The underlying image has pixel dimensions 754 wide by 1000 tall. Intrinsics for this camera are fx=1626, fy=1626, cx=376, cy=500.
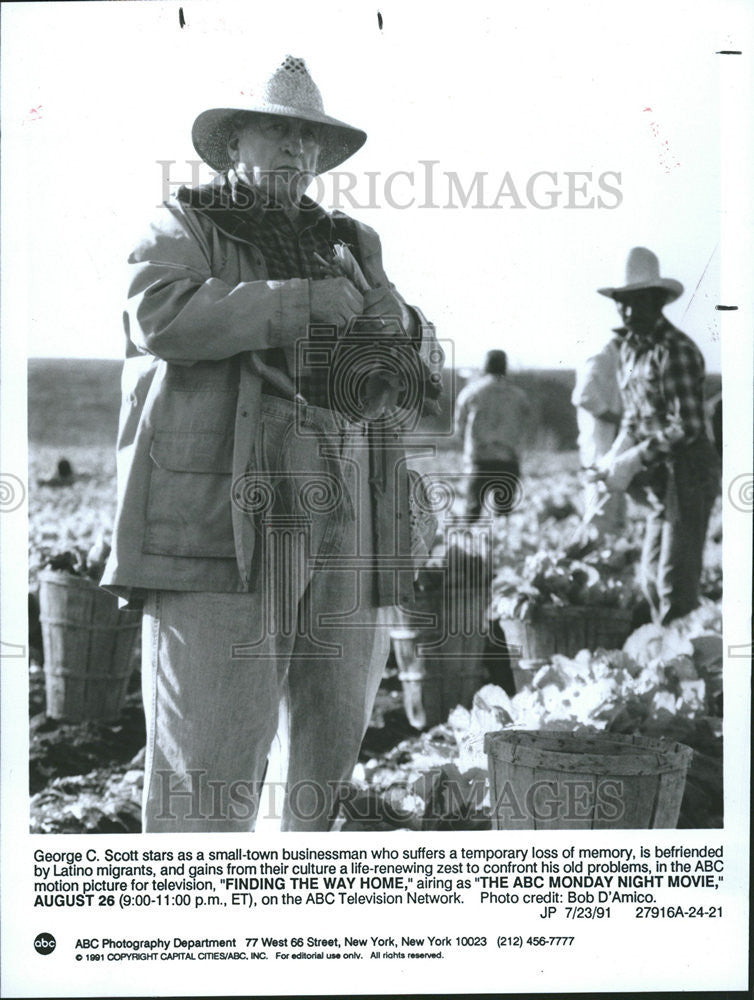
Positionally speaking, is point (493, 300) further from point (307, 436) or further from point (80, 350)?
point (80, 350)

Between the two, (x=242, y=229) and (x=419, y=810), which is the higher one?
(x=242, y=229)

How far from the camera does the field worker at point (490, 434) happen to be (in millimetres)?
4699

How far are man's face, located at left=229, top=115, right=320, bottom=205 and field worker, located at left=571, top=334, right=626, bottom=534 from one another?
3.25ft

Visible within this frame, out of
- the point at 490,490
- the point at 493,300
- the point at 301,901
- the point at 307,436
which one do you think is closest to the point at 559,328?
the point at 493,300

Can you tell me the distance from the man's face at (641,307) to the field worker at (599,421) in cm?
9

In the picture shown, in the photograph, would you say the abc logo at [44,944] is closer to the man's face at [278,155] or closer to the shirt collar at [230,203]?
the shirt collar at [230,203]

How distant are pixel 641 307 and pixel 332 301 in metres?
0.92

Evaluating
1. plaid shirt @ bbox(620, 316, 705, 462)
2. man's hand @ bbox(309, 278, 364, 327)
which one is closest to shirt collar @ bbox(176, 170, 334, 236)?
man's hand @ bbox(309, 278, 364, 327)

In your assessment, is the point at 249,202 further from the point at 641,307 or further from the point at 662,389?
the point at 662,389

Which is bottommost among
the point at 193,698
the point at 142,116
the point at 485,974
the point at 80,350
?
the point at 485,974

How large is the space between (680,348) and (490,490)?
68 centimetres

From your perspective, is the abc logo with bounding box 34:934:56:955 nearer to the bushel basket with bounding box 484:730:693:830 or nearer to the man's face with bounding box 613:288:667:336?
the bushel basket with bounding box 484:730:693:830

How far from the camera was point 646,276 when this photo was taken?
462cm

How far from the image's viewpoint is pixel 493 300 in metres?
4.65
